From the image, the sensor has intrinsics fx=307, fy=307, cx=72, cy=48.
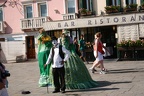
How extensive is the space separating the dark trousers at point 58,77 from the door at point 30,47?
19539 mm

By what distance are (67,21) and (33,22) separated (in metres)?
4.50

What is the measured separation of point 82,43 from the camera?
67.4 feet

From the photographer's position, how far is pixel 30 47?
29.4m

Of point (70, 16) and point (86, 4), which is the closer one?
point (86, 4)

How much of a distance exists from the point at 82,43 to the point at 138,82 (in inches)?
Result: 396

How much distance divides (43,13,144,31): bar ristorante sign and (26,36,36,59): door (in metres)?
3.74

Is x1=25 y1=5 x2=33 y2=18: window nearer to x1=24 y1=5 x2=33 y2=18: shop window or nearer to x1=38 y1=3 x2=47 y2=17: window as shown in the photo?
x1=24 y1=5 x2=33 y2=18: shop window

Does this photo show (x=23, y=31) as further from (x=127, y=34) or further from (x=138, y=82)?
(x=138, y=82)

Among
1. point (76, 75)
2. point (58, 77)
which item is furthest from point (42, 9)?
point (58, 77)

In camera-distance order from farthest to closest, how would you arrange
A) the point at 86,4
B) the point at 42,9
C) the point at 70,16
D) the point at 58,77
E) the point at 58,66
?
the point at 42,9 → the point at 70,16 → the point at 86,4 → the point at 58,77 → the point at 58,66

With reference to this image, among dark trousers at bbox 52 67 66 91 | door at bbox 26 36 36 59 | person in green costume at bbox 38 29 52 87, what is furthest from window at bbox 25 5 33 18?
dark trousers at bbox 52 67 66 91

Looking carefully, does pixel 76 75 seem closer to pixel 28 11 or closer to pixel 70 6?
pixel 70 6

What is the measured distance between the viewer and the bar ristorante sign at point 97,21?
22750mm

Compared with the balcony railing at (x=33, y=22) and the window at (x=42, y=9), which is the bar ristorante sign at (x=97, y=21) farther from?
the window at (x=42, y=9)
